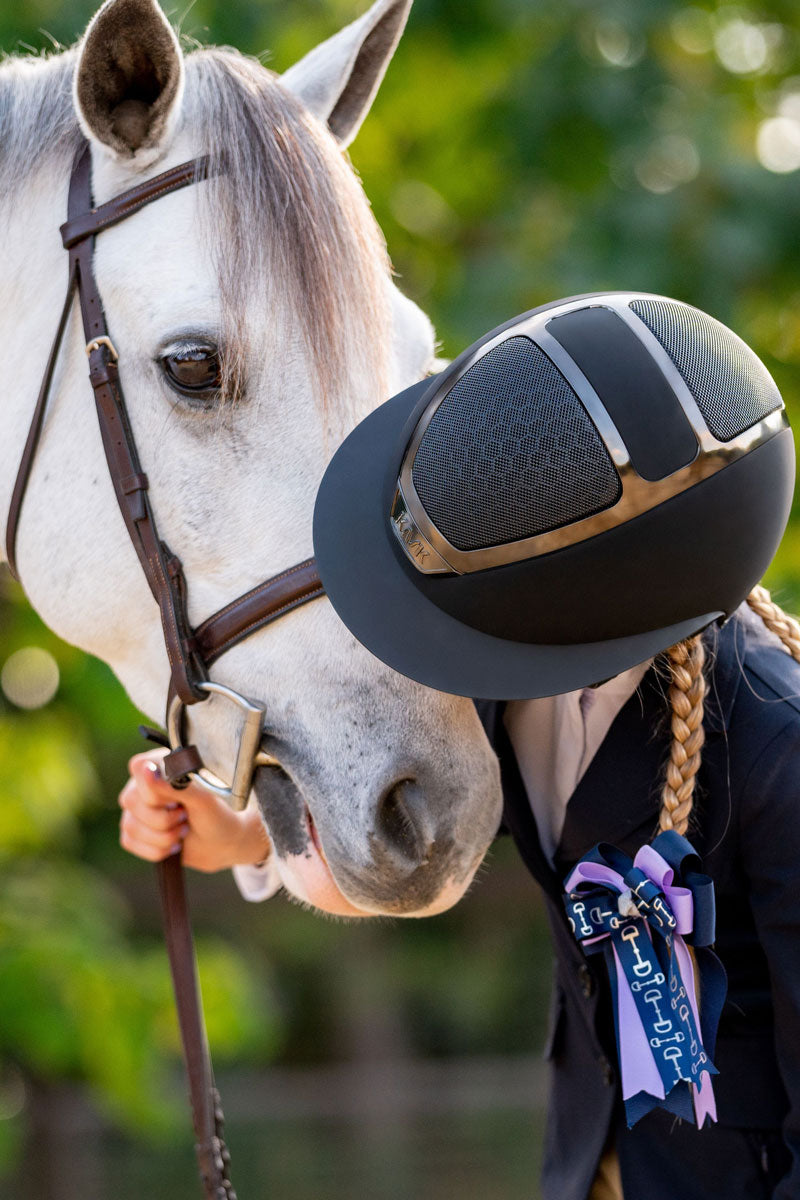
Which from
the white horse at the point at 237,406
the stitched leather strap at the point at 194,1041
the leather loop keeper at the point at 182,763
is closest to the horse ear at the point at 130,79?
the white horse at the point at 237,406

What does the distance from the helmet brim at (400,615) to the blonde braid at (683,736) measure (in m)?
0.11

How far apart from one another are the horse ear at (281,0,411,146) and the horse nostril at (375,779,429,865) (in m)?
1.15

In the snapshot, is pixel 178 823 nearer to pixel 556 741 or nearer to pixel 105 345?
pixel 556 741

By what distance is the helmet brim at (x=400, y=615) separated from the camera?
48.3 inches

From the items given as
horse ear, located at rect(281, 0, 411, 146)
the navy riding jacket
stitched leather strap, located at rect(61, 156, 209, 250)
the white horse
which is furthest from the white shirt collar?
horse ear, located at rect(281, 0, 411, 146)

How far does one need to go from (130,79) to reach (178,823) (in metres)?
1.12

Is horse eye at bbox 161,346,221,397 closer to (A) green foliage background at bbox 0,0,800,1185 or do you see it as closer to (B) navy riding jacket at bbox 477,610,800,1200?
(B) navy riding jacket at bbox 477,610,800,1200

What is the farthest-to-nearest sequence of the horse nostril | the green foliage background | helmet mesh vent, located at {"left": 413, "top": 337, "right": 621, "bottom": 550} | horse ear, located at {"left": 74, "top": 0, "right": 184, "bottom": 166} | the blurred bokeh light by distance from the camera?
the blurred bokeh light → the green foliage background → horse ear, located at {"left": 74, "top": 0, "right": 184, "bottom": 166} → the horse nostril → helmet mesh vent, located at {"left": 413, "top": 337, "right": 621, "bottom": 550}

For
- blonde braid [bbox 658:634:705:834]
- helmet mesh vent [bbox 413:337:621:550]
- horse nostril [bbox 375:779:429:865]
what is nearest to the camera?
helmet mesh vent [bbox 413:337:621:550]

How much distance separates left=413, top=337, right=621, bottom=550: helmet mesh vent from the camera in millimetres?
1163

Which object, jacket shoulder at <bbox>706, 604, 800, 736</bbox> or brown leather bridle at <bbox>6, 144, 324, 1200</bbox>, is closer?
jacket shoulder at <bbox>706, 604, 800, 736</bbox>

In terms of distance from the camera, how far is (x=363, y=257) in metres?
1.57

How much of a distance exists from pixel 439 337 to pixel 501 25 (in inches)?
38.4

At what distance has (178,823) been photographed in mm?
1856
